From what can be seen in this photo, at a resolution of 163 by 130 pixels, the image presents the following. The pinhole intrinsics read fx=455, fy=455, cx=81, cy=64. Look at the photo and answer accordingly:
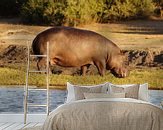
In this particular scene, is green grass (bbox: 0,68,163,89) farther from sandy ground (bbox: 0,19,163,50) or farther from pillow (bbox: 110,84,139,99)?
pillow (bbox: 110,84,139,99)

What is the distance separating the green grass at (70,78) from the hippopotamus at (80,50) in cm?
11

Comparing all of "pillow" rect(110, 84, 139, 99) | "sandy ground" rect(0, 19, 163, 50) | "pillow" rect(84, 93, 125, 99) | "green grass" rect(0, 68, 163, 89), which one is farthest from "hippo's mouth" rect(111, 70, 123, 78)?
"pillow" rect(84, 93, 125, 99)

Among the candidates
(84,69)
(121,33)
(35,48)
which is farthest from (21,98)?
(121,33)

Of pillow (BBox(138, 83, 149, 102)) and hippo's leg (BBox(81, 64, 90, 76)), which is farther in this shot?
hippo's leg (BBox(81, 64, 90, 76))

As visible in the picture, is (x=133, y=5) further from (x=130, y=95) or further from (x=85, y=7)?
(x=130, y=95)

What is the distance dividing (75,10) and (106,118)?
2.62 m

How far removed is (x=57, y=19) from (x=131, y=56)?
1109 mm

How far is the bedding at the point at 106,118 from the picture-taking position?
3.77m

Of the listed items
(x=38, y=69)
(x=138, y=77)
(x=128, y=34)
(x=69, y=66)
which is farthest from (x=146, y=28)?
(x=38, y=69)

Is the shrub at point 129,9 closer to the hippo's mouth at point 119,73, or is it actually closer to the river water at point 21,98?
the hippo's mouth at point 119,73

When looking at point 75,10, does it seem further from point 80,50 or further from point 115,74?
point 115,74

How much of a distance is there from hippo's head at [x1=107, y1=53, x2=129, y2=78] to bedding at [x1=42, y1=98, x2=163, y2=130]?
2213mm

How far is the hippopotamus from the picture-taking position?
6035mm

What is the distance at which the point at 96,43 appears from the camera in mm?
6137
